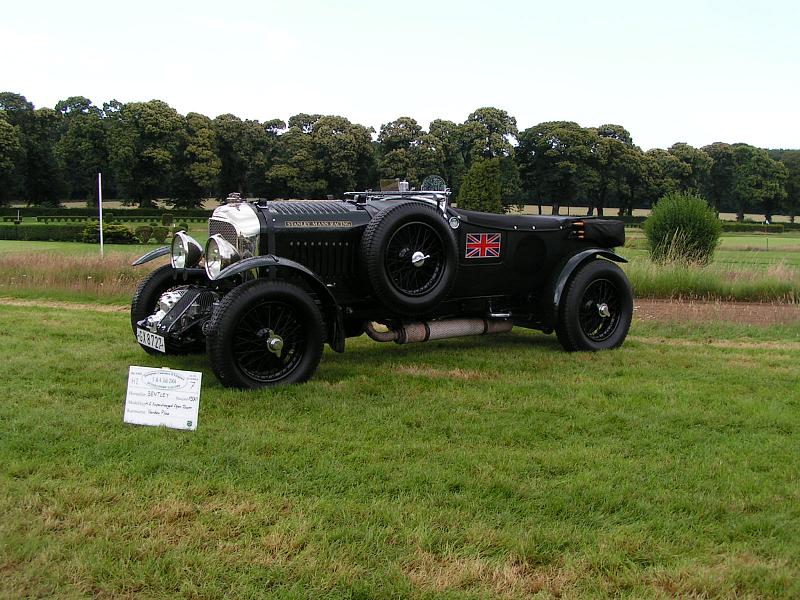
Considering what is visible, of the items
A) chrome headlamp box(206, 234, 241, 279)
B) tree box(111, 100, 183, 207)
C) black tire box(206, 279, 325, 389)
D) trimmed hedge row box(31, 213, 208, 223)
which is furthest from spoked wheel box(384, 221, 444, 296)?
tree box(111, 100, 183, 207)

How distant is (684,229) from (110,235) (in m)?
24.2

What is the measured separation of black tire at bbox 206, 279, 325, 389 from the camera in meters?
5.65

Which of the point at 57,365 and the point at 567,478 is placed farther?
the point at 57,365

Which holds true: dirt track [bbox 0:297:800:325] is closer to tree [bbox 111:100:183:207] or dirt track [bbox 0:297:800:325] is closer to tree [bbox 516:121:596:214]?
tree [bbox 111:100:183:207]

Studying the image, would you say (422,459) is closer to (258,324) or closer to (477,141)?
(258,324)

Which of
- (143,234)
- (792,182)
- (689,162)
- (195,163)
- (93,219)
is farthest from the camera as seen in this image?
(792,182)

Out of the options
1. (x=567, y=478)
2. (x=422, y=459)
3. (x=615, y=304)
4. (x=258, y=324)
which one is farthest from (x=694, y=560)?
(x=615, y=304)

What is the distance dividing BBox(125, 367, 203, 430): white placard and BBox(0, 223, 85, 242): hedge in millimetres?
31184

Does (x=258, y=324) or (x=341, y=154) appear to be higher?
(x=341, y=154)

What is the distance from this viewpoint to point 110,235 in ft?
104

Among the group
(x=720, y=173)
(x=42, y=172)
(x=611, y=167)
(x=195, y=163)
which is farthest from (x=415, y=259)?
(x=720, y=173)

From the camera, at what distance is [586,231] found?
8.08 meters

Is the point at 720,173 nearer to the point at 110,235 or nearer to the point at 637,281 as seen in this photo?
the point at 110,235

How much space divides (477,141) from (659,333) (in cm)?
4898
